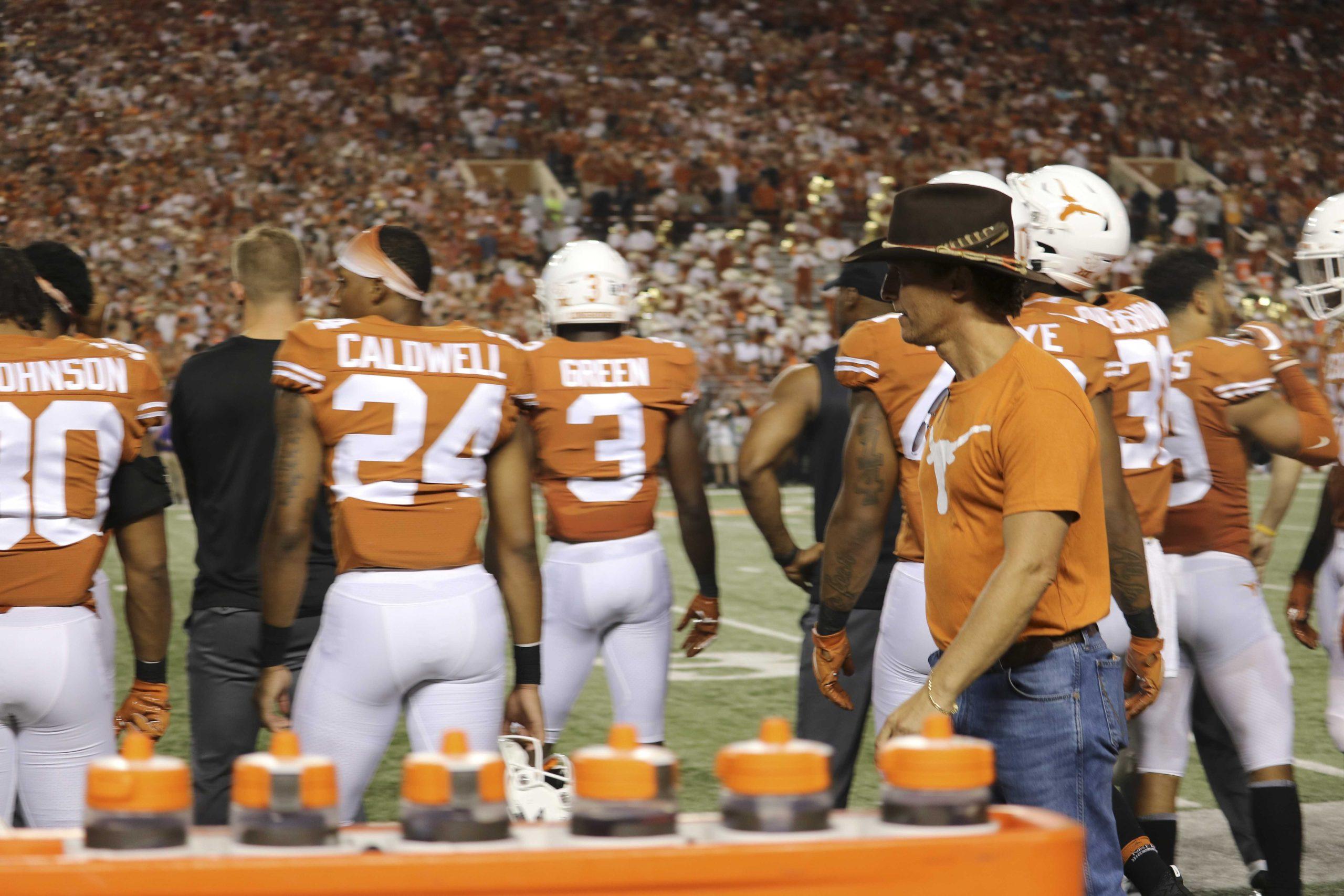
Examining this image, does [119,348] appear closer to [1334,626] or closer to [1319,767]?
[1334,626]

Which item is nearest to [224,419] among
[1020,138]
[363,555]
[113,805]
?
[363,555]

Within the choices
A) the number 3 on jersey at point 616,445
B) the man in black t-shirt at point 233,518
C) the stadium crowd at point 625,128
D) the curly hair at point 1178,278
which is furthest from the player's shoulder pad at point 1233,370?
the stadium crowd at point 625,128

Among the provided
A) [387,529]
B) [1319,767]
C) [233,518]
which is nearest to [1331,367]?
[1319,767]

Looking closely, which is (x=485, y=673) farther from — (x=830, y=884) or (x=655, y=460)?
(x=830, y=884)

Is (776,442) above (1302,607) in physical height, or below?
above

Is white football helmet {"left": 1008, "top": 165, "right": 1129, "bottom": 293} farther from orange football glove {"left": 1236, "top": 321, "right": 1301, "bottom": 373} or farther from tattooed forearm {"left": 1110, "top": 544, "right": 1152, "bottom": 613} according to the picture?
orange football glove {"left": 1236, "top": 321, "right": 1301, "bottom": 373}

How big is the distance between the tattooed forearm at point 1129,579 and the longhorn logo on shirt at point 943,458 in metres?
1.01

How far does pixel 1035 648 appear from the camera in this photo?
242 centimetres

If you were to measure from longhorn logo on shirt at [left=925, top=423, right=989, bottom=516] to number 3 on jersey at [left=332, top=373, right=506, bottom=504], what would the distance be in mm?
1110

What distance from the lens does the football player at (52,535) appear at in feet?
10.0

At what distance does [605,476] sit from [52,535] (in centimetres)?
171

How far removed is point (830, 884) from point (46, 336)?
8.83 feet

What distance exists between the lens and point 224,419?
3.82 metres

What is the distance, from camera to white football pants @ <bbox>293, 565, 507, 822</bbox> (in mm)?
3055
